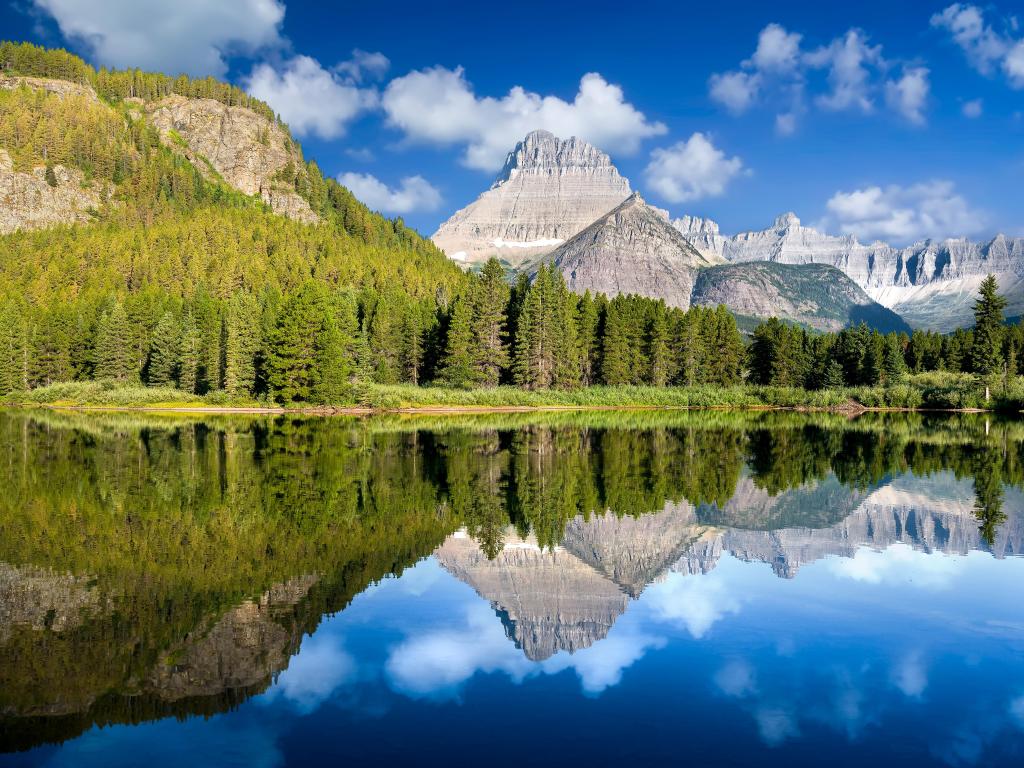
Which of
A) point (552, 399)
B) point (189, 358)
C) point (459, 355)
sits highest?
point (459, 355)

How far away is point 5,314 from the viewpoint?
338ft

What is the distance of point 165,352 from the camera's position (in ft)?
325

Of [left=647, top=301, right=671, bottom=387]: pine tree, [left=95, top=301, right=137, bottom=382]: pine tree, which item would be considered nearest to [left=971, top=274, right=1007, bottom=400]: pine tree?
[left=647, top=301, right=671, bottom=387]: pine tree

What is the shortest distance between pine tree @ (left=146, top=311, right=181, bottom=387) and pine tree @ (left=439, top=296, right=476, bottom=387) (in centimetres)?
3505

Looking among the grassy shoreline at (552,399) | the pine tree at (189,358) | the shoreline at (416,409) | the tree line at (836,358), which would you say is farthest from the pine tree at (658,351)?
the pine tree at (189,358)

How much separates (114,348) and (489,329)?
5017 centimetres

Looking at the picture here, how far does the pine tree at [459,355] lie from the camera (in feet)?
308

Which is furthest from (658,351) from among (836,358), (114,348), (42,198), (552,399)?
(42,198)

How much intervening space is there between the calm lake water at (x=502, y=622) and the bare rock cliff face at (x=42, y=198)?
191 m

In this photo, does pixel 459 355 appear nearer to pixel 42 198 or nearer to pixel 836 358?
pixel 836 358

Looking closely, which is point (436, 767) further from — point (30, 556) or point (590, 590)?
point (30, 556)

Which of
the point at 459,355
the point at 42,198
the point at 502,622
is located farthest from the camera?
the point at 42,198

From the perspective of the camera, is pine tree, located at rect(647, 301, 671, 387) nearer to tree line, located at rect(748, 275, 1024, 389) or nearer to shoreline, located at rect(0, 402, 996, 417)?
shoreline, located at rect(0, 402, 996, 417)

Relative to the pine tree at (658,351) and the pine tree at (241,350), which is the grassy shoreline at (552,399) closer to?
the pine tree at (241,350)
